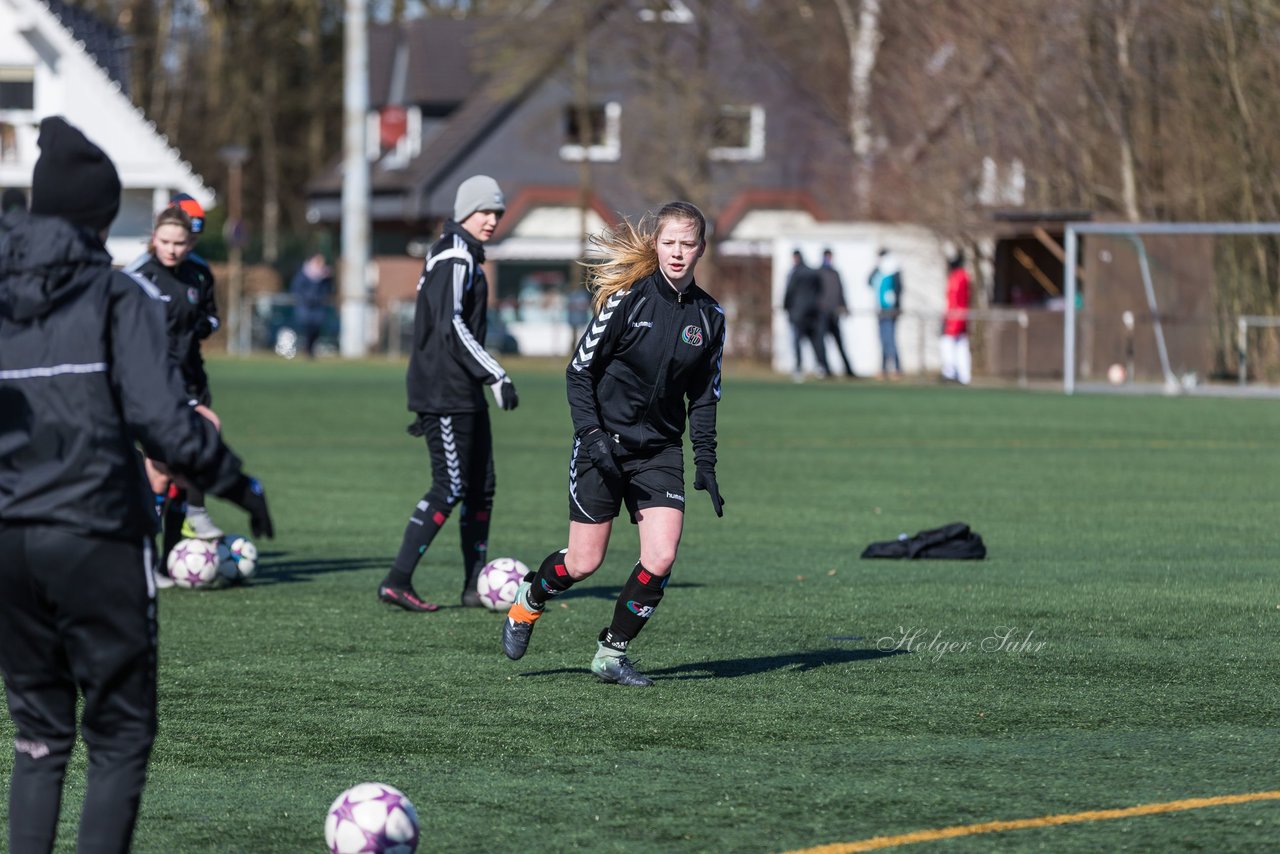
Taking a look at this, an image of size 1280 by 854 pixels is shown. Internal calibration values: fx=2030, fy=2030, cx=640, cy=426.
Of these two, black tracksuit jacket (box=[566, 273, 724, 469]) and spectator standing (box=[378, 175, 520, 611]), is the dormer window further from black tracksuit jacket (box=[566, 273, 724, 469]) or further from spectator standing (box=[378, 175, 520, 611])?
black tracksuit jacket (box=[566, 273, 724, 469])

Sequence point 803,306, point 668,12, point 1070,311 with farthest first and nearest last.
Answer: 1. point 668,12
2. point 803,306
3. point 1070,311

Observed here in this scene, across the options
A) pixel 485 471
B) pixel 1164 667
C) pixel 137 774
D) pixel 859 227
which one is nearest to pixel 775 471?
pixel 485 471

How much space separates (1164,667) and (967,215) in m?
29.0

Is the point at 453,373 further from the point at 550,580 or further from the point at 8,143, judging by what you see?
the point at 8,143

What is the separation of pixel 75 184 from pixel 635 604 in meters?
3.61

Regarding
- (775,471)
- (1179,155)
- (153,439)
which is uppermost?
(1179,155)

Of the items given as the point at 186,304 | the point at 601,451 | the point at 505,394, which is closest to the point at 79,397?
the point at 601,451

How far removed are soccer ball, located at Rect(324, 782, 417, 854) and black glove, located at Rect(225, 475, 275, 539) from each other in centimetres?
85

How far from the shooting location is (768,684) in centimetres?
795

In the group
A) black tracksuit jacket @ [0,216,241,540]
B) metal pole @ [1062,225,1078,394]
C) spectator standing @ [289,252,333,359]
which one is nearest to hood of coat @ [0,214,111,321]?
black tracksuit jacket @ [0,216,241,540]

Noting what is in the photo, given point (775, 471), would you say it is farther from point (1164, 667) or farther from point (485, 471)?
point (1164, 667)

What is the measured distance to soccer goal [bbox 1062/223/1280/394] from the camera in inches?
1217

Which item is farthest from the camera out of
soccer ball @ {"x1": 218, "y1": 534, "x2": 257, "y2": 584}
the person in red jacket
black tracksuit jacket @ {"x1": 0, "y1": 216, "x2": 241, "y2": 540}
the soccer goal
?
the person in red jacket

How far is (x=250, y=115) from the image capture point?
6919 centimetres
